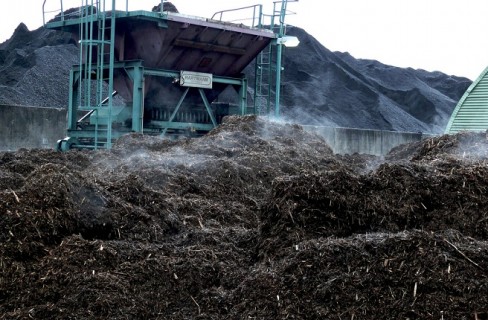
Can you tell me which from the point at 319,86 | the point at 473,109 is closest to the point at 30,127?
the point at 473,109

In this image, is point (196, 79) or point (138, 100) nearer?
point (138, 100)

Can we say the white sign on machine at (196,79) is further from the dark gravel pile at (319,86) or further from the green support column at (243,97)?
the dark gravel pile at (319,86)

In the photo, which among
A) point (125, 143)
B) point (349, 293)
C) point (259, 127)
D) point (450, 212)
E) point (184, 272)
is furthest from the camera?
point (259, 127)

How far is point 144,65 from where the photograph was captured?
1570cm

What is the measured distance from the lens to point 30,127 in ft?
49.5

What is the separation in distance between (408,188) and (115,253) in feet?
7.65

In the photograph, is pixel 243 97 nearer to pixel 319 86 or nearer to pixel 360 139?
pixel 360 139

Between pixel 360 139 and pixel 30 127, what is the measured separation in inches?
339

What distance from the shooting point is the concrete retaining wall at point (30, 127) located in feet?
47.9

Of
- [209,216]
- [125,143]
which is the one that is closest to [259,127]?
[125,143]

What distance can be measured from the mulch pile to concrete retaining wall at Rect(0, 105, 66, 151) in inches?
299

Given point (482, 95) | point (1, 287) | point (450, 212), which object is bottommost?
point (1, 287)

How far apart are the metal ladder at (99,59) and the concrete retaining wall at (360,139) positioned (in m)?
4.95

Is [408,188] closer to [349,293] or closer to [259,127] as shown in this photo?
[349,293]
